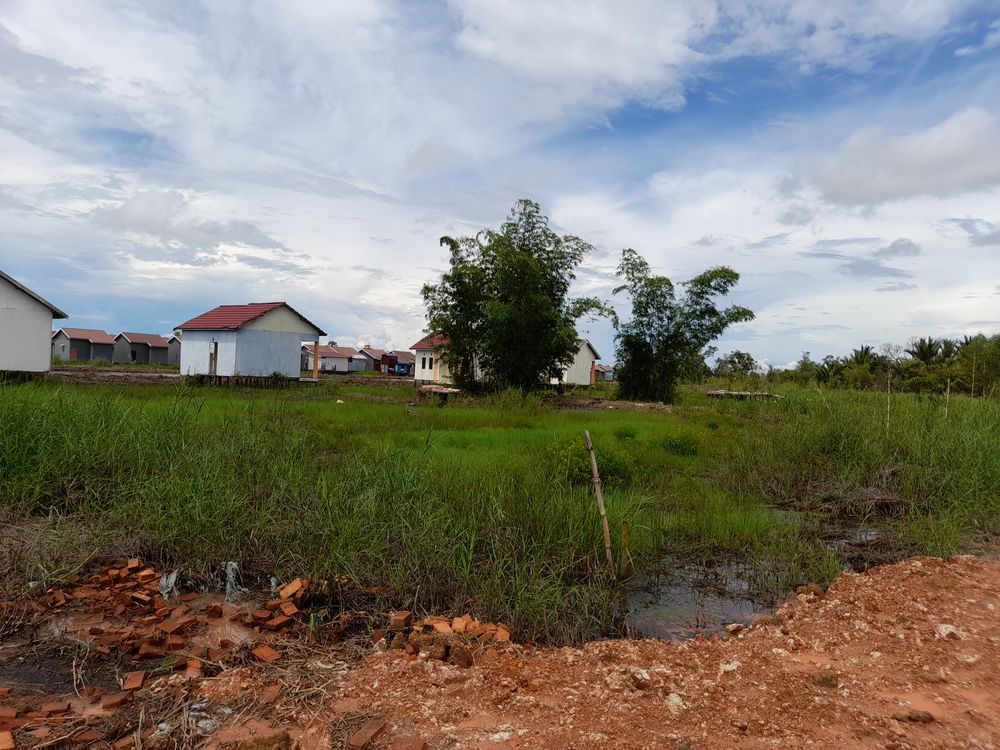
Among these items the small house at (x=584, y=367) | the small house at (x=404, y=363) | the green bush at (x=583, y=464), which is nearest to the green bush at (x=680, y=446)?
the green bush at (x=583, y=464)

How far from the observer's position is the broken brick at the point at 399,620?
3807mm

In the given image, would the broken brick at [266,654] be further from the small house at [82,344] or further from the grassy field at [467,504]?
the small house at [82,344]

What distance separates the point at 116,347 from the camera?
5278 cm

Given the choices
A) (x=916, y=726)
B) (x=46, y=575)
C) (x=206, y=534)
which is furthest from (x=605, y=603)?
(x=46, y=575)

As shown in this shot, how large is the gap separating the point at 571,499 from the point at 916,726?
2.94 meters

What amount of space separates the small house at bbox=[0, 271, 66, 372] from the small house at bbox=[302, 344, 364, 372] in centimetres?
3759

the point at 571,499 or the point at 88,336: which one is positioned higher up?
the point at 88,336

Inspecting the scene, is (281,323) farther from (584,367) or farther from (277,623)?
(277,623)

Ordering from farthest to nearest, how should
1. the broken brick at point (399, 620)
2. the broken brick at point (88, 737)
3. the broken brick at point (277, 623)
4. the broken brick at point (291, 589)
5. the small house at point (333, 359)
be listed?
the small house at point (333, 359), the broken brick at point (291, 589), the broken brick at point (277, 623), the broken brick at point (399, 620), the broken brick at point (88, 737)

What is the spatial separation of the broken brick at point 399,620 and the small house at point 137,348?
182ft

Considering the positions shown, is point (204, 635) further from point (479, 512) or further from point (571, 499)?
point (571, 499)

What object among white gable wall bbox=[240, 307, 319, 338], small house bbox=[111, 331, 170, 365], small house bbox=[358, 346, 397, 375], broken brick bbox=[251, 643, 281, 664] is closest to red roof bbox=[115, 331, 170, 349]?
small house bbox=[111, 331, 170, 365]

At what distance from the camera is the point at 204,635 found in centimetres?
389

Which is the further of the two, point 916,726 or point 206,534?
point 206,534
